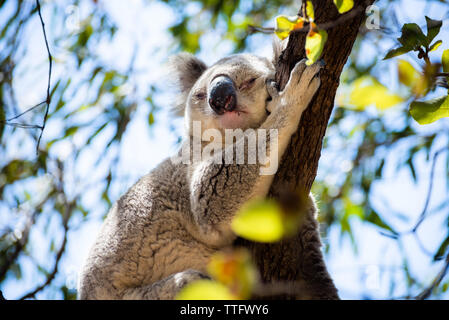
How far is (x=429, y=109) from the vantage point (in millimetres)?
1486

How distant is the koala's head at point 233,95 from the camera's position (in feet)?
8.17

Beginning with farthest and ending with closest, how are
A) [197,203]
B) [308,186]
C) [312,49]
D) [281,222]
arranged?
[197,203]
[308,186]
[312,49]
[281,222]

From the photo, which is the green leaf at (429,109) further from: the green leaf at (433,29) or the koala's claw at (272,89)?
the koala's claw at (272,89)

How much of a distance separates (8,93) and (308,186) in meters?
2.91

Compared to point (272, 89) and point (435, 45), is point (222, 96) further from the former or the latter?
point (435, 45)

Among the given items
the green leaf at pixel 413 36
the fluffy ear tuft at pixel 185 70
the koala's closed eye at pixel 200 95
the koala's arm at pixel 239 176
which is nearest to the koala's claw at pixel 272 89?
the koala's arm at pixel 239 176

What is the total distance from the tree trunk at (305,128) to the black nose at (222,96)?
31 centimetres

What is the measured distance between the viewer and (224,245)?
2.43 m

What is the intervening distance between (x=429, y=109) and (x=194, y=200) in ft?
4.24

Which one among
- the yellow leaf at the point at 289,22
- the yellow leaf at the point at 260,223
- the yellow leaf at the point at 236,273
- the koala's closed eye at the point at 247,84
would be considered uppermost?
the koala's closed eye at the point at 247,84

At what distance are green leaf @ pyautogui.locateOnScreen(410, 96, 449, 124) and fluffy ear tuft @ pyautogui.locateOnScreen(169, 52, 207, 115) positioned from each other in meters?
2.01

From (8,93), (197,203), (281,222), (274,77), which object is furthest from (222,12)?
(281,222)

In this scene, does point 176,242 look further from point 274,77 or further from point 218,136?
point 274,77

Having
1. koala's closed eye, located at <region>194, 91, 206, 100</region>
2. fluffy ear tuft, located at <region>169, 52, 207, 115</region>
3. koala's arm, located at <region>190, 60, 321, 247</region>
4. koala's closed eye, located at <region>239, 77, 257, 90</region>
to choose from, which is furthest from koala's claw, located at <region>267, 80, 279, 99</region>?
fluffy ear tuft, located at <region>169, 52, 207, 115</region>
